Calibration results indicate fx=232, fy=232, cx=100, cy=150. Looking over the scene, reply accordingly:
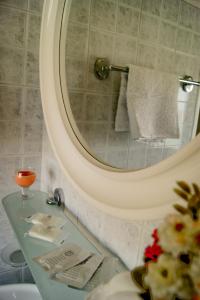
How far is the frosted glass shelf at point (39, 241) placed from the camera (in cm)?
55

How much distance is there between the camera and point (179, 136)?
40 centimetres

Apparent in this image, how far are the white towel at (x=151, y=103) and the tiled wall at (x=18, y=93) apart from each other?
0.59m

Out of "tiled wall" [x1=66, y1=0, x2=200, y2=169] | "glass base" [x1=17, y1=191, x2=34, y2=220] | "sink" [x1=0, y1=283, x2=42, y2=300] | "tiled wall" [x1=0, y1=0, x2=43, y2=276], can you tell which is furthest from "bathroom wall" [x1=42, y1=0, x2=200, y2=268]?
"sink" [x1=0, y1=283, x2=42, y2=300]

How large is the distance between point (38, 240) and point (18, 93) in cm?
59

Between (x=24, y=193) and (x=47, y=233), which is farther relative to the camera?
(x=24, y=193)

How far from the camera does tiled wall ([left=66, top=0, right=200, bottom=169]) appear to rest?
400 mm

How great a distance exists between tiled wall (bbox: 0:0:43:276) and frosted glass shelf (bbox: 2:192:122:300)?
0.14 metres

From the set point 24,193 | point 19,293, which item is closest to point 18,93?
point 24,193

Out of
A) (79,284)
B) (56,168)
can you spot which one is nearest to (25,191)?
(56,168)

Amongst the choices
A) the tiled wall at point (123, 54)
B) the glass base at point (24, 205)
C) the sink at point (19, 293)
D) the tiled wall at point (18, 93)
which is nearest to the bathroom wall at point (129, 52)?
the tiled wall at point (123, 54)

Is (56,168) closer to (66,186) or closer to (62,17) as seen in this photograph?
(66,186)

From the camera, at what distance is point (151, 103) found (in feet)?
1.54

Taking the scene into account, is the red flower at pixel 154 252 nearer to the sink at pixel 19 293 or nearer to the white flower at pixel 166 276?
the white flower at pixel 166 276

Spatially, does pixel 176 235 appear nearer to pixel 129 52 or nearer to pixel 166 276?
pixel 166 276
